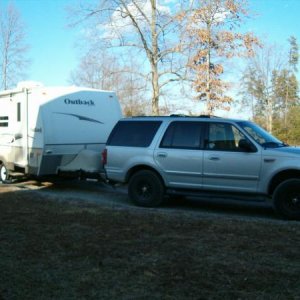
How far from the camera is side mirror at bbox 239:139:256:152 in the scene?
911 cm

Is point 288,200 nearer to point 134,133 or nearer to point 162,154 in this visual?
point 162,154

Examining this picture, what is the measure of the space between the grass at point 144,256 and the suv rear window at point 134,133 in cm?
195

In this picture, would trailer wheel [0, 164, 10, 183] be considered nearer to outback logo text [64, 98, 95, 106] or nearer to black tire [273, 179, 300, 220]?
outback logo text [64, 98, 95, 106]

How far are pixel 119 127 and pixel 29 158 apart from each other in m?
3.29

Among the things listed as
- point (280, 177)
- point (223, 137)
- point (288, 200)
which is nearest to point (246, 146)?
point (223, 137)

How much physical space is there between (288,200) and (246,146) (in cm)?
126

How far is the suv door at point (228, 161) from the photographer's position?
360 inches

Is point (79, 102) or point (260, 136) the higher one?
point (79, 102)

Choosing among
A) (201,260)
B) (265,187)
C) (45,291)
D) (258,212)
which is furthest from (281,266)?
(258,212)

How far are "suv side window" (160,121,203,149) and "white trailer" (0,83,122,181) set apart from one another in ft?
9.32

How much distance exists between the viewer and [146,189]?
406 inches

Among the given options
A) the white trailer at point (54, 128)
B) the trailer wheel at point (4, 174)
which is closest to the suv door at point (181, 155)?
the white trailer at point (54, 128)

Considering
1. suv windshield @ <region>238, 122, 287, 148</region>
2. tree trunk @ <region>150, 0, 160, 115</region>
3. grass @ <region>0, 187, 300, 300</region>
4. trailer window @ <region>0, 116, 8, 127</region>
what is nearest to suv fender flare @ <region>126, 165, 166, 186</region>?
grass @ <region>0, 187, 300, 300</region>

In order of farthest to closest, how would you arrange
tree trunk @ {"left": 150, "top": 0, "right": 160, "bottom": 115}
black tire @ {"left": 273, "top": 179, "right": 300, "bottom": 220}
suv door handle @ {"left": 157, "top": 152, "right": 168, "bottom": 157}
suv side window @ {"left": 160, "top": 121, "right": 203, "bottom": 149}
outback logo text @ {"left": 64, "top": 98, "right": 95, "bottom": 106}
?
tree trunk @ {"left": 150, "top": 0, "right": 160, "bottom": 115} → outback logo text @ {"left": 64, "top": 98, "right": 95, "bottom": 106} → suv door handle @ {"left": 157, "top": 152, "right": 168, "bottom": 157} → suv side window @ {"left": 160, "top": 121, "right": 203, "bottom": 149} → black tire @ {"left": 273, "top": 179, "right": 300, "bottom": 220}
